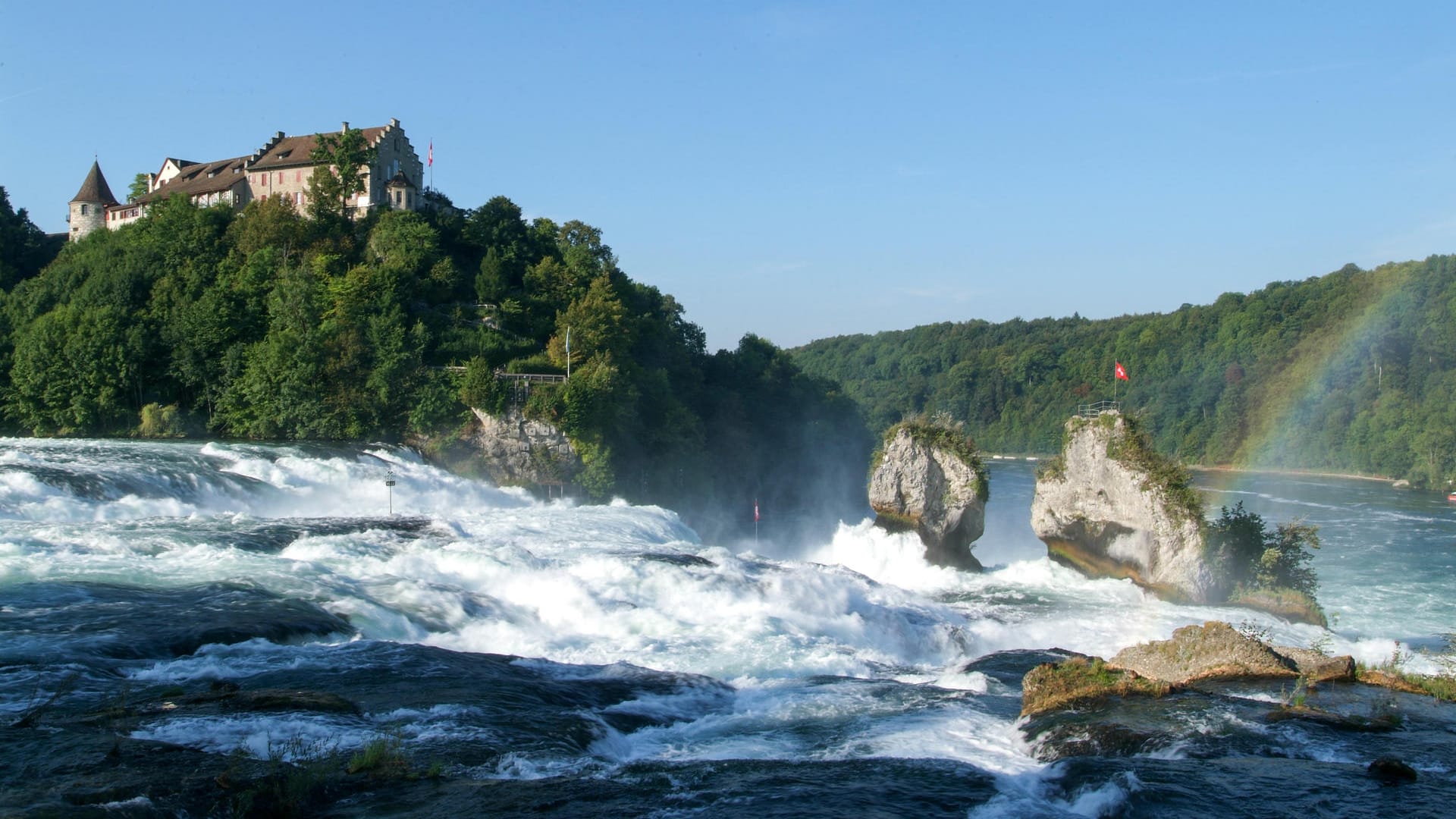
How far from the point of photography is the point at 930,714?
1457 centimetres

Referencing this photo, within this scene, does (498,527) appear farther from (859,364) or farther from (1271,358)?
(859,364)

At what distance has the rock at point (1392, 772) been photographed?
443 inches

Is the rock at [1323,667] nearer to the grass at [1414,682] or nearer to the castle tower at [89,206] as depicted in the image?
the grass at [1414,682]

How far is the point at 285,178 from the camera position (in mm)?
62375

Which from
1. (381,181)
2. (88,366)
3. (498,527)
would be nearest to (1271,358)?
(381,181)

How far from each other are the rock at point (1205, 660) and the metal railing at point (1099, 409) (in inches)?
659

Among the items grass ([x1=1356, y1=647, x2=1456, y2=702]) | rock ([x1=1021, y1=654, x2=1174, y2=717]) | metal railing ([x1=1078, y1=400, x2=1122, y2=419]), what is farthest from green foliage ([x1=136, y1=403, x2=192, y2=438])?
grass ([x1=1356, y1=647, x2=1456, y2=702])

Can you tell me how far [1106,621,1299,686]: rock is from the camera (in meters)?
15.8

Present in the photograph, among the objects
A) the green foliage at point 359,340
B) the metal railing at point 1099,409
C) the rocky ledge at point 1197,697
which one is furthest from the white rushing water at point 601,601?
the green foliage at point 359,340

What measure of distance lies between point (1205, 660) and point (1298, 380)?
79.5m

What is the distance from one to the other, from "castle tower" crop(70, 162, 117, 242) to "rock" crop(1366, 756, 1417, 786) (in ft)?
263

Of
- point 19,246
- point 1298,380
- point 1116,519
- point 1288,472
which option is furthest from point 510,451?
point 1298,380

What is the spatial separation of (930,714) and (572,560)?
35.5ft

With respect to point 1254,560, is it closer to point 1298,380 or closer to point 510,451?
point 510,451
